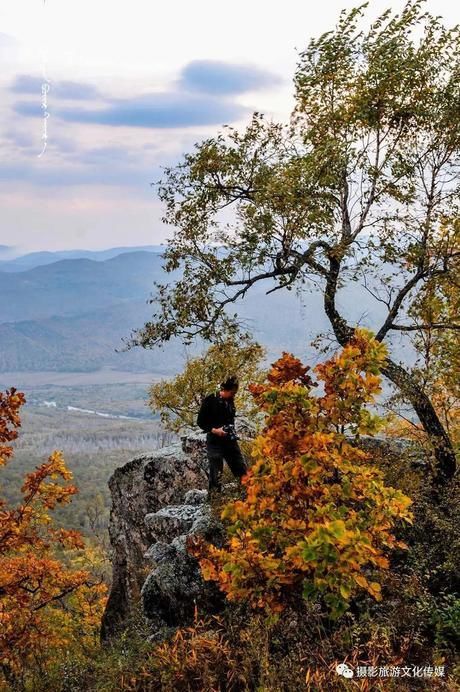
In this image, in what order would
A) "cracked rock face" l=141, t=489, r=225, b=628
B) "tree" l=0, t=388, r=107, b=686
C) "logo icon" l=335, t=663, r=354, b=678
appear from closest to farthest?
"logo icon" l=335, t=663, r=354, b=678 → "cracked rock face" l=141, t=489, r=225, b=628 → "tree" l=0, t=388, r=107, b=686

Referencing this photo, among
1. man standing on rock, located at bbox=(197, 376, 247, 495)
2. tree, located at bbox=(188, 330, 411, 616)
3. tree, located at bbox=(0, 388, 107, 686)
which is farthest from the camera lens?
man standing on rock, located at bbox=(197, 376, 247, 495)

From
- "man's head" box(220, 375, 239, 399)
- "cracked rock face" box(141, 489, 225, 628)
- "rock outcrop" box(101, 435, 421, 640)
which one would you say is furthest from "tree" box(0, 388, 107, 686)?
"man's head" box(220, 375, 239, 399)

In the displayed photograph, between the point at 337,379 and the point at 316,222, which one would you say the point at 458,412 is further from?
the point at 337,379

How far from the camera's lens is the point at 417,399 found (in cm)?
1423

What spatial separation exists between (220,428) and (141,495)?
7.09 metres

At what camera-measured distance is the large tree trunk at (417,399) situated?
1375cm

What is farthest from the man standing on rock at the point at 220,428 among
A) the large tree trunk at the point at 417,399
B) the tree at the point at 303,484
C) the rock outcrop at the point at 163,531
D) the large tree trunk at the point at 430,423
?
the tree at the point at 303,484

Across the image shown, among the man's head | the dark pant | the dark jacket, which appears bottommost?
the dark pant

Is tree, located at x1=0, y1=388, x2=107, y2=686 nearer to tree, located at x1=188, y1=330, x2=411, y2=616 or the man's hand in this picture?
the man's hand

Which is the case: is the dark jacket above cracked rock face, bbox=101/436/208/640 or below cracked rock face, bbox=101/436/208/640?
above

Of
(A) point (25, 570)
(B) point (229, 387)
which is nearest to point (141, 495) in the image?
(A) point (25, 570)

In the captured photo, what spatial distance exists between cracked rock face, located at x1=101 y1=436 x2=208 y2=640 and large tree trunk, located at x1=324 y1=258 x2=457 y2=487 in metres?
6.18

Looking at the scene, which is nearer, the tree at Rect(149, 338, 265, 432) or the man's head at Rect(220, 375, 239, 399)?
the man's head at Rect(220, 375, 239, 399)

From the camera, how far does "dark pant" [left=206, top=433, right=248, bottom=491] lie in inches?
518
